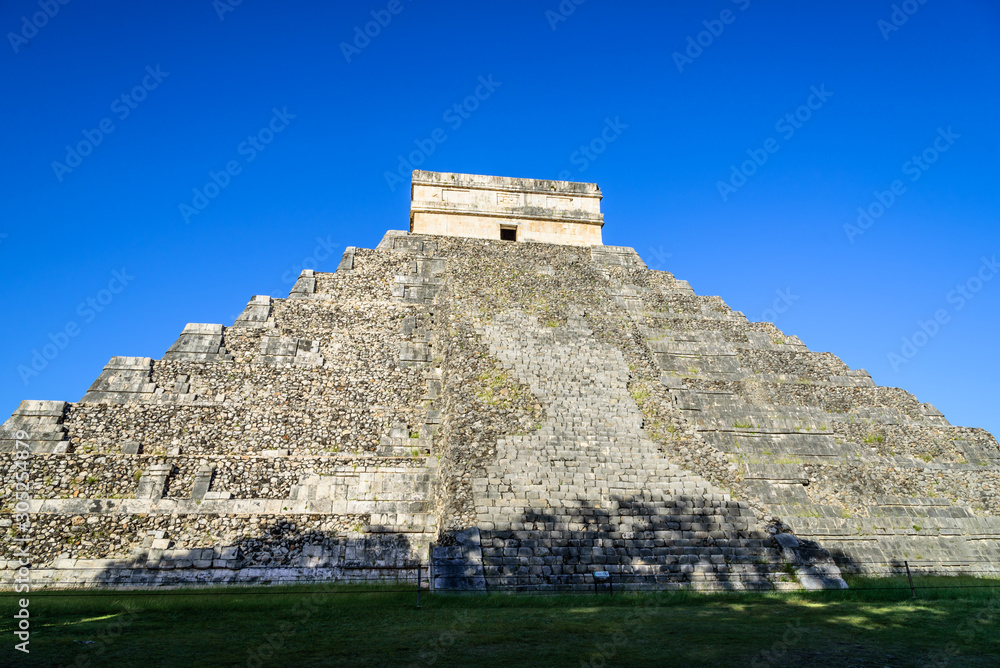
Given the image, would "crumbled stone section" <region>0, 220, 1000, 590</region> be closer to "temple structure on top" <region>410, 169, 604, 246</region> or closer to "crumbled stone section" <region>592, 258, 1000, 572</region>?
"crumbled stone section" <region>592, 258, 1000, 572</region>

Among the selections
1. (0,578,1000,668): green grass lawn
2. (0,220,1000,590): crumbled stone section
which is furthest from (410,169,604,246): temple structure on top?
(0,578,1000,668): green grass lawn

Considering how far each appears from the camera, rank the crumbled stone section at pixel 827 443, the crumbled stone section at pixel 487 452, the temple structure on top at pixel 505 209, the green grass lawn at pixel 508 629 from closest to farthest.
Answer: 1. the green grass lawn at pixel 508 629
2. the crumbled stone section at pixel 487 452
3. the crumbled stone section at pixel 827 443
4. the temple structure on top at pixel 505 209

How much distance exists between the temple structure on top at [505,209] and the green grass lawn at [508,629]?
46.8 feet

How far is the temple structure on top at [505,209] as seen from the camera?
21578 mm

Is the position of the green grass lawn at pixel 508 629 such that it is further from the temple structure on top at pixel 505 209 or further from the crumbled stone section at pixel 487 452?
the temple structure on top at pixel 505 209

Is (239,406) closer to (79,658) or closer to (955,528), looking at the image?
(79,658)

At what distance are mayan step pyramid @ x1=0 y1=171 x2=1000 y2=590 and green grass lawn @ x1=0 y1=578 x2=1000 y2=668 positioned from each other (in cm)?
156

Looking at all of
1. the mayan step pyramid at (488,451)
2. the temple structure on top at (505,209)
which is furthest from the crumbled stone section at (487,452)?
the temple structure on top at (505,209)

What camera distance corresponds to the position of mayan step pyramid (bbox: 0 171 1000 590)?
37.6ft

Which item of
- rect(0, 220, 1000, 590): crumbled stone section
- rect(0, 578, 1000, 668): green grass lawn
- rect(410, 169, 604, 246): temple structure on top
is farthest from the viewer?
rect(410, 169, 604, 246): temple structure on top

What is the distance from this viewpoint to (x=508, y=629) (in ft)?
23.3

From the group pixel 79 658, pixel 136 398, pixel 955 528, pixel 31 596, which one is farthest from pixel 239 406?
pixel 955 528

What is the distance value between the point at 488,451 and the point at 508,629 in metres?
5.75

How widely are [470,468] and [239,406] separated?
584 cm
